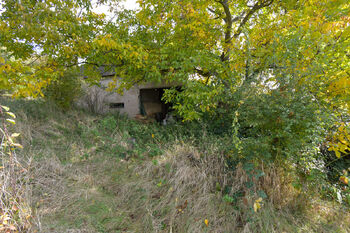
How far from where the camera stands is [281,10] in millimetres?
5184

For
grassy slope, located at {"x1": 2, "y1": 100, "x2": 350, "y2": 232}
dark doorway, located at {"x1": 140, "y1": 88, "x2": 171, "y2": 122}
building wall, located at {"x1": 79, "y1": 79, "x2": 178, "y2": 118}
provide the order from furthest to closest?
dark doorway, located at {"x1": 140, "y1": 88, "x2": 171, "y2": 122} → building wall, located at {"x1": 79, "y1": 79, "x2": 178, "y2": 118} → grassy slope, located at {"x1": 2, "y1": 100, "x2": 350, "y2": 232}

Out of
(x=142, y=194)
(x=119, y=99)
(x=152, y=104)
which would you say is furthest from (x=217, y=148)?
(x=119, y=99)

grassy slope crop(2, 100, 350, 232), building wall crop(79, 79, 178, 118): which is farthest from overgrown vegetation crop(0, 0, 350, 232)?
building wall crop(79, 79, 178, 118)

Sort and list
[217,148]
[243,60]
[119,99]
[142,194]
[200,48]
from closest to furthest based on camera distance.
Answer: [142,194] → [217,148] → [243,60] → [200,48] → [119,99]

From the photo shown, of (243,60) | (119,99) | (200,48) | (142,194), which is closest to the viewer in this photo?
(142,194)

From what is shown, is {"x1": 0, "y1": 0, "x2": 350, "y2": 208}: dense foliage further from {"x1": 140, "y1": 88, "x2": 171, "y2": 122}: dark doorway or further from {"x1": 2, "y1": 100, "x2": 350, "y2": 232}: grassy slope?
{"x1": 140, "y1": 88, "x2": 171, "y2": 122}: dark doorway

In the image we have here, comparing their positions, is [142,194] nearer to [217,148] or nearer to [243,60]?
[217,148]

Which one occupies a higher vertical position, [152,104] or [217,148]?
[152,104]

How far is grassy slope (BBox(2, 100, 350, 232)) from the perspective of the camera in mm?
2336

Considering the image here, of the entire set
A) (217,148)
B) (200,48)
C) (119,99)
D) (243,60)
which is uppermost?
(200,48)

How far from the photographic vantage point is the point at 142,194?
2902mm

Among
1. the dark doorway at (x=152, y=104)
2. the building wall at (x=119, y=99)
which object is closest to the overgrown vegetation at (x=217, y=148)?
the building wall at (x=119, y=99)

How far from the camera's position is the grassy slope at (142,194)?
2336mm

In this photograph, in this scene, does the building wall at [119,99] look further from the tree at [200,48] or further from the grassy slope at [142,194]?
the grassy slope at [142,194]
